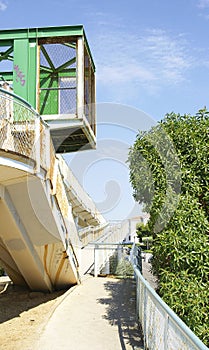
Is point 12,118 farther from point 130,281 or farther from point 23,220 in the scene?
point 130,281

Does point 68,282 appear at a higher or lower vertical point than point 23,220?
lower

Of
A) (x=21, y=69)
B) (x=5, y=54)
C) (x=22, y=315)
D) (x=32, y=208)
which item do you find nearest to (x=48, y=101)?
(x=21, y=69)

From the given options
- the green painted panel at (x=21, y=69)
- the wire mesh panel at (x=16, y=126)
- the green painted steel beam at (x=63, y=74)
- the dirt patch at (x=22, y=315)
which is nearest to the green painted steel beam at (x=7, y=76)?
the green painted steel beam at (x=63, y=74)

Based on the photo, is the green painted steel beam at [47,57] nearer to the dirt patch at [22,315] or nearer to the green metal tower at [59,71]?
the green metal tower at [59,71]

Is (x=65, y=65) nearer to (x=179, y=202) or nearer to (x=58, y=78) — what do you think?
(x=58, y=78)

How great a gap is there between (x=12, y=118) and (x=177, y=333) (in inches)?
204

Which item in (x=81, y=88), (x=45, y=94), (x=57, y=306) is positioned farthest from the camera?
(x=45, y=94)

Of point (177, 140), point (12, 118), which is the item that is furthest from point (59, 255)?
point (177, 140)

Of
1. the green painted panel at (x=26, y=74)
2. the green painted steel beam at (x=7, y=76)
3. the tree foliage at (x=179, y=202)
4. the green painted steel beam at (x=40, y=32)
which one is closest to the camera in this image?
the tree foliage at (x=179, y=202)

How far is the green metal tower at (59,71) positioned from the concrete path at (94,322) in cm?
457

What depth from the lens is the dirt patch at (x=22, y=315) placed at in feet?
25.2

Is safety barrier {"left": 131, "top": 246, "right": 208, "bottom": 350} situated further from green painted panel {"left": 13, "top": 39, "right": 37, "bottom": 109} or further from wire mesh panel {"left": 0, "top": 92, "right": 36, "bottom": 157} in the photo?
green painted panel {"left": 13, "top": 39, "right": 37, "bottom": 109}

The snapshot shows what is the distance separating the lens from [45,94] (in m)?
11.1

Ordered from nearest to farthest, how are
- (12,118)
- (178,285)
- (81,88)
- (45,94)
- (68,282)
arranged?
(178,285) → (12,118) → (81,88) → (45,94) → (68,282)
